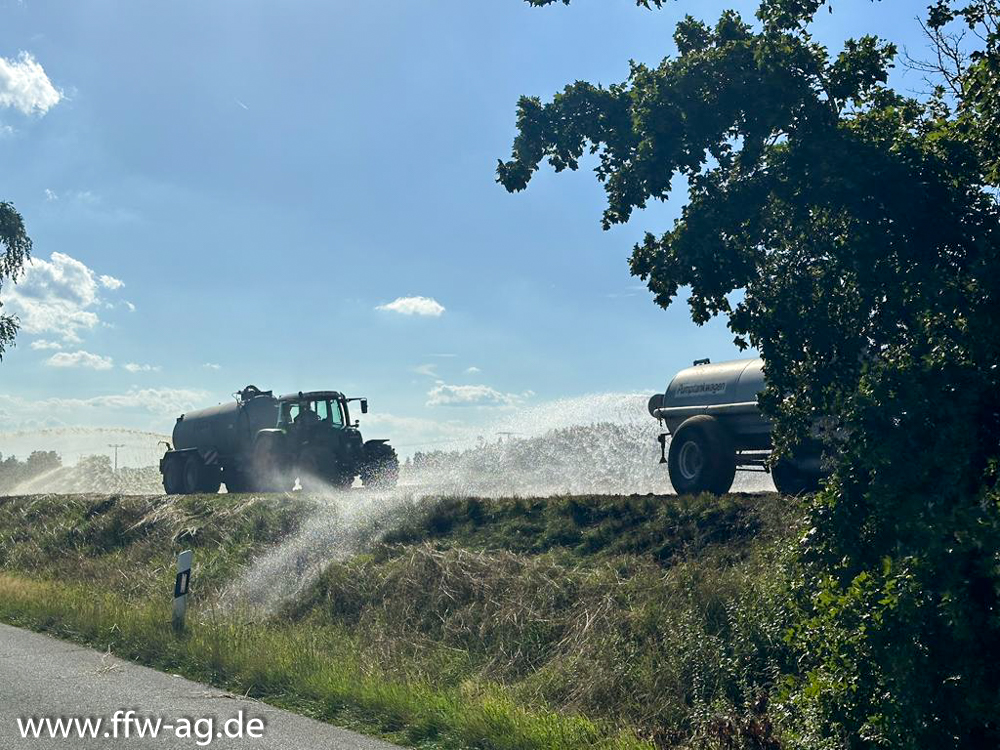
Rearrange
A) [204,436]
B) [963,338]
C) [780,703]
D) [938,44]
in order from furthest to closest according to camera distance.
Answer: [204,436] → [938,44] → [780,703] → [963,338]

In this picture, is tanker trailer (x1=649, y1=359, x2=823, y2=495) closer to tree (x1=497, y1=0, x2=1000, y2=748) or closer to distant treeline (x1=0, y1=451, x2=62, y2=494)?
tree (x1=497, y1=0, x2=1000, y2=748)

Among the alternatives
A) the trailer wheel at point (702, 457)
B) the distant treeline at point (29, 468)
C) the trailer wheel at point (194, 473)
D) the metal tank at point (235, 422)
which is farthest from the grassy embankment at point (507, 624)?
the distant treeline at point (29, 468)

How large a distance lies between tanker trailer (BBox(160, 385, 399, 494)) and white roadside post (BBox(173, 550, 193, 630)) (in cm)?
1095

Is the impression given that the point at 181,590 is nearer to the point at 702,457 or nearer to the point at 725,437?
the point at 702,457

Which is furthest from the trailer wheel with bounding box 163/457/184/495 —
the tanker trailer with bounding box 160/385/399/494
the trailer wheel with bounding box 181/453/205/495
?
the tanker trailer with bounding box 160/385/399/494

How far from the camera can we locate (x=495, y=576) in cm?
1191

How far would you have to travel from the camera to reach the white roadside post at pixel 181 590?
38.1 feet

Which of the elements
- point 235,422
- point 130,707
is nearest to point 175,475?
point 235,422

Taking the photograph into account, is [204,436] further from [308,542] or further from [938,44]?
[938,44]

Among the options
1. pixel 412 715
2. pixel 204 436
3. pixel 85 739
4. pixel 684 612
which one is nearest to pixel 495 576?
pixel 684 612

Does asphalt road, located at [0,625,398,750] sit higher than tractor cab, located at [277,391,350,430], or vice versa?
tractor cab, located at [277,391,350,430]

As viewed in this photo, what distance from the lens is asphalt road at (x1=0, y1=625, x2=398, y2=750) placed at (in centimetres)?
727

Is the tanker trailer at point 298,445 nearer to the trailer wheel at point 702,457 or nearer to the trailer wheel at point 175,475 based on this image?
the trailer wheel at point 175,475

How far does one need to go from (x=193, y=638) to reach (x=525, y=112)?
6751 mm
